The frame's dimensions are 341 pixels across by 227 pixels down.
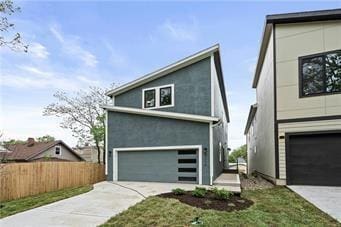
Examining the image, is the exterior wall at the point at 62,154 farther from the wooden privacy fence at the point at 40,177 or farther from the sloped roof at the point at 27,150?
the wooden privacy fence at the point at 40,177

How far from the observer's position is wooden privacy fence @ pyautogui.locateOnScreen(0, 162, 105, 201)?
11266 mm

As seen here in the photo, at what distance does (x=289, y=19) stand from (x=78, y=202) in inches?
440

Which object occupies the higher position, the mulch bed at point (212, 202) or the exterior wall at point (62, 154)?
the mulch bed at point (212, 202)

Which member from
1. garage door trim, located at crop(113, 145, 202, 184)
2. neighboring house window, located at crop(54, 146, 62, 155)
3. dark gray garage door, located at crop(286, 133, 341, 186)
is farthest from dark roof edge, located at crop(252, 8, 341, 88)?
neighboring house window, located at crop(54, 146, 62, 155)

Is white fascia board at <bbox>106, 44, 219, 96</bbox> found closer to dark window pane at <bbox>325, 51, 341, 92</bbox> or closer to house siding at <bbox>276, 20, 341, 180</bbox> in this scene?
house siding at <bbox>276, 20, 341, 180</bbox>

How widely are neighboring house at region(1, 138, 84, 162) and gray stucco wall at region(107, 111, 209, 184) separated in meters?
14.8

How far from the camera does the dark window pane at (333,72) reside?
1178 centimetres

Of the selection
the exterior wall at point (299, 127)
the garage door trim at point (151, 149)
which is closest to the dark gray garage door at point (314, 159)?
the exterior wall at point (299, 127)

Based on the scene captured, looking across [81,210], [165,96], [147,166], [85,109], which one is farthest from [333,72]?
[85,109]

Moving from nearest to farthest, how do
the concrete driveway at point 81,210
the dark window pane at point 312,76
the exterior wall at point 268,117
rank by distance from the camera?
1. the concrete driveway at point 81,210
2. the dark window pane at point 312,76
3. the exterior wall at point 268,117

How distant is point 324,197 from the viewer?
948 cm

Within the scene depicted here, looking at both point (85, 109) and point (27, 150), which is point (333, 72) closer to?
point (85, 109)

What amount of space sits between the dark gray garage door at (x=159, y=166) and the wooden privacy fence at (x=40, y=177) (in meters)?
2.05

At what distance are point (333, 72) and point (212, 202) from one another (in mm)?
7768
